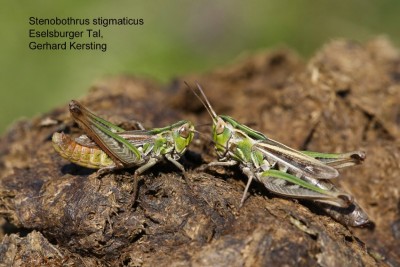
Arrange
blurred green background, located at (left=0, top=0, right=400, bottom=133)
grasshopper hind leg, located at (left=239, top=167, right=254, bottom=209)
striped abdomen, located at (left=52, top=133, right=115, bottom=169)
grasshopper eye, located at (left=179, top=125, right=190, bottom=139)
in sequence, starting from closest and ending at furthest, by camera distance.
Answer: grasshopper hind leg, located at (left=239, top=167, right=254, bottom=209) → striped abdomen, located at (left=52, top=133, right=115, bottom=169) → grasshopper eye, located at (left=179, top=125, right=190, bottom=139) → blurred green background, located at (left=0, top=0, right=400, bottom=133)

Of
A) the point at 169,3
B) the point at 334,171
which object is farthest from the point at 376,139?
the point at 169,3

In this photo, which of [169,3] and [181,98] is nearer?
[181,98]

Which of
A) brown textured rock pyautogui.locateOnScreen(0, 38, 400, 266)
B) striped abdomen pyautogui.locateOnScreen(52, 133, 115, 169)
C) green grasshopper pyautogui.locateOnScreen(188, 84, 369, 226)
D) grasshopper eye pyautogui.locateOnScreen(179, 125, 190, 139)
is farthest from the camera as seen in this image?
grasshopper eye pyautogui.locateOnScreen(179, 125, 190, 139)

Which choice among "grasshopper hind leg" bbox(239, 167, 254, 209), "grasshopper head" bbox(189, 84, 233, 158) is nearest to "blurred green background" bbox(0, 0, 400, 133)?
"grasshopper head" bbox(189, 84, 233, 158)

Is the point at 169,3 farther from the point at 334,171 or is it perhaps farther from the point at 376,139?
the point at 334,171

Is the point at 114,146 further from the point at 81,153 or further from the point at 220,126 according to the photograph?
the point at 220,126

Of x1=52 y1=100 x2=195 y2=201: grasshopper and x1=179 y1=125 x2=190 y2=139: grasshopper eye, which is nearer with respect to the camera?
x1=52 y1=100 x2=195 y2=201: grasshopper

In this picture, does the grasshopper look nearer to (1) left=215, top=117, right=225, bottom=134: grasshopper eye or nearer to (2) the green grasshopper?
(1) left=215, top=117, right=225, bottom=134: grasshopper eye
